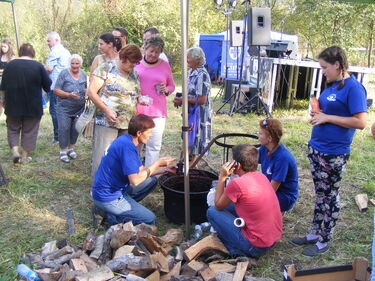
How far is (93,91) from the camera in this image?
345cm

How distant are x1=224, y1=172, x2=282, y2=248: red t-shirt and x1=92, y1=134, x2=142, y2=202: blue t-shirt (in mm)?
815

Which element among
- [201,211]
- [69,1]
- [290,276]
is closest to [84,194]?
[201,211]

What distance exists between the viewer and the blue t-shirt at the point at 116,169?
115 inches

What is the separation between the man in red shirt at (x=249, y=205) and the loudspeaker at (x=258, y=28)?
5.84 metres

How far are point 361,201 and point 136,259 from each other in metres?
2.68

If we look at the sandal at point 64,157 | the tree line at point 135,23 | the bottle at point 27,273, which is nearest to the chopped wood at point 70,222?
the bottle at point 27,273

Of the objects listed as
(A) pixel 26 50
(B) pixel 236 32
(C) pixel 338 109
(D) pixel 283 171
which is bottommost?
(D) pixel 283 171

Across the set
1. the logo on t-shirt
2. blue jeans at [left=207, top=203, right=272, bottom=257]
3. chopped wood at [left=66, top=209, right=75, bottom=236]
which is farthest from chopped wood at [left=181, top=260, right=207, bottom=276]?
the logo on t-shirt

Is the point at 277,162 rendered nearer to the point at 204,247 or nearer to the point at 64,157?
the point at 204,247

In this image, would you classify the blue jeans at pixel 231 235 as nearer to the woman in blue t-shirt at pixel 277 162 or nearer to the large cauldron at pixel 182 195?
the large cauldron at pixel 182 195

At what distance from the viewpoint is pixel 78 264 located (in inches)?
98.3

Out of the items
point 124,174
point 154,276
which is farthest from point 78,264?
point 124,174

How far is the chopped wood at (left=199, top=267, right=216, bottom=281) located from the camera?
2408mm

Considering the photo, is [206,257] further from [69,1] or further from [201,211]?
[69,1]
